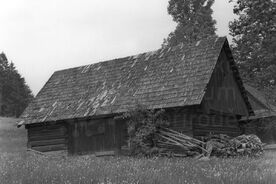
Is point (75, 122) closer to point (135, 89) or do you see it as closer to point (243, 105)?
point (135, 89)

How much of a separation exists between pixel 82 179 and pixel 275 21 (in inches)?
1282

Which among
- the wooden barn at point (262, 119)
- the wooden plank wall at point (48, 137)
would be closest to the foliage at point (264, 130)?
the wooden barn at point (262, 119)

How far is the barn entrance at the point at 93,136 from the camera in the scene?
82.9ft

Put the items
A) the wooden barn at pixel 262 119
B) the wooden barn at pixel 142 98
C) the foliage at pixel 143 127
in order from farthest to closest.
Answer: the wooden barn at pixel 262 119 → the wooden barn at pixel 142 98 → the foliage at pixel 143 127

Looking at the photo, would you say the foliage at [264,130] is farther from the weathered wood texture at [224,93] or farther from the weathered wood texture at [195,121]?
the weathered wood texture at [195,121]

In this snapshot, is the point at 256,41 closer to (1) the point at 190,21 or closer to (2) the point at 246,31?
(2) the point at 246,31

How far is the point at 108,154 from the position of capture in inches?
985

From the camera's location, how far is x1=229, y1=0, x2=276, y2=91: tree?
1566 inches

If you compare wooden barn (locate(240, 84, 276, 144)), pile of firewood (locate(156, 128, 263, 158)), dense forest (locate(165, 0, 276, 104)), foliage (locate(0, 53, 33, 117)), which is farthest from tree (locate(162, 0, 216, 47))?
foliage (locate(0, 53, 33, 117))

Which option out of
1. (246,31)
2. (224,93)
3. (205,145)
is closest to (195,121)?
(205,145)

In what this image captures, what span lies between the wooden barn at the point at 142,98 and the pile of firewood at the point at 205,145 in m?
0.77

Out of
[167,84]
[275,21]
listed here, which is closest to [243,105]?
[167,84]

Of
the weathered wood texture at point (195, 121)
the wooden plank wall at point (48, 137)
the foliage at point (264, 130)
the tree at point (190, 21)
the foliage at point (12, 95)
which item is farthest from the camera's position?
the foliage at point (12, 95)

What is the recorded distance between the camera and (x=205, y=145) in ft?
71.1
